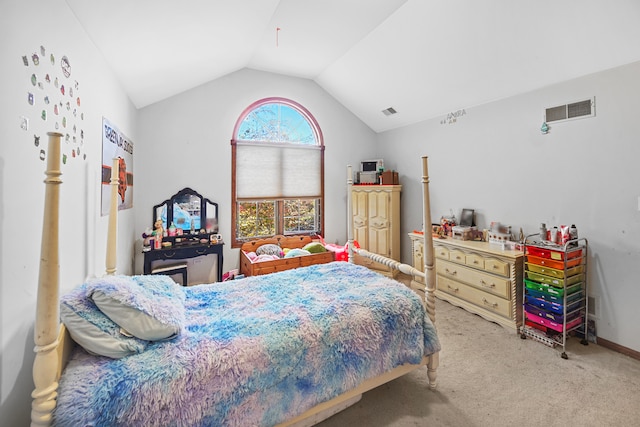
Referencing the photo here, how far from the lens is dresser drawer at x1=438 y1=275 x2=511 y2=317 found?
115 inches

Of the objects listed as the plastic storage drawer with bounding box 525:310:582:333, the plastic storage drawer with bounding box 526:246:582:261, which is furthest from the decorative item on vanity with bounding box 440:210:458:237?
the plastic storage drawer with bounding box 525:310:582:333

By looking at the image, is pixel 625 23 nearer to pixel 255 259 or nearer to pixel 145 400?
pixel 145 400

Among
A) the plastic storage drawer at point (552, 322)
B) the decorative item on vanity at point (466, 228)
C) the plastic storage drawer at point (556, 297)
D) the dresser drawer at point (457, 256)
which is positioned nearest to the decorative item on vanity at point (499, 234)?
the decorative item on vanity at point (466, 228)

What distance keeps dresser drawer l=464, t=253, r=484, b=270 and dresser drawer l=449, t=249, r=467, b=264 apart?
41 mm

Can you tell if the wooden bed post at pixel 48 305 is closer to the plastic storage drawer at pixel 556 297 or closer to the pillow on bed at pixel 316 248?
the pillow on bed at pixel 316 248

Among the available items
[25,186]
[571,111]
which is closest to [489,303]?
[571,111]

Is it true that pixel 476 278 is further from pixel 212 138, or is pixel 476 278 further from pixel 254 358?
pixel 212 138

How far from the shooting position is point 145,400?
3.63 ft

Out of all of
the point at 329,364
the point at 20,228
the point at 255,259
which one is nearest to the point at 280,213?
the point at 255,259

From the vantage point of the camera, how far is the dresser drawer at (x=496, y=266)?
2.88 m

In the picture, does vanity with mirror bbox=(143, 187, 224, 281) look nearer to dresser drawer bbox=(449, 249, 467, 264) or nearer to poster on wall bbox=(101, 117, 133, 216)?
poster on wall bbox=(101, 117, 133, 216)

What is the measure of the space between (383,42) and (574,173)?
242cm

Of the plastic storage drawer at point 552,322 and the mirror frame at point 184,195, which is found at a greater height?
the mirror frame at point 184,195

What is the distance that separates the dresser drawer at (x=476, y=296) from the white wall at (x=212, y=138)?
1983 millimetres
